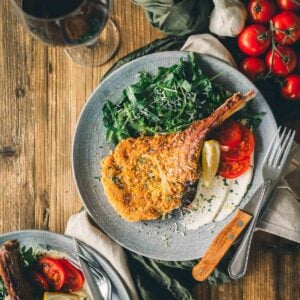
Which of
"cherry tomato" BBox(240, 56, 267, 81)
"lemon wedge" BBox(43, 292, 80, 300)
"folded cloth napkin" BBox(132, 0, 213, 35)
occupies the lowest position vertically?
"lemon wedge" BBox(43, 292, 80, 300)

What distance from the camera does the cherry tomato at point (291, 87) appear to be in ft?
7.44

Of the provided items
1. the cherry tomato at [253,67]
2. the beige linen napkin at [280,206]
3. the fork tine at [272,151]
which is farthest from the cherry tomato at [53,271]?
the cherry tomato at [253,67]

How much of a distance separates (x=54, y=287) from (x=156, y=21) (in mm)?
1015

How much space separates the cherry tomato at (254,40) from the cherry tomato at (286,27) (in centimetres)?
4

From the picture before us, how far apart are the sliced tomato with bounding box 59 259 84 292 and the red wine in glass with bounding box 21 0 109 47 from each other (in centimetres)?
81

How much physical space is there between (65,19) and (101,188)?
691 mm

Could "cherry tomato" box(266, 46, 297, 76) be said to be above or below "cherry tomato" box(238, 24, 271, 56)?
below

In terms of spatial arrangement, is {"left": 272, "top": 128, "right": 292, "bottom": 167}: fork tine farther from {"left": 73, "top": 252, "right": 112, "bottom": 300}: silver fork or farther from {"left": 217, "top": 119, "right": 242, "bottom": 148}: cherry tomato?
{"left": 73, "top": 252, "right": 112, "bottom": 300}: silver fork

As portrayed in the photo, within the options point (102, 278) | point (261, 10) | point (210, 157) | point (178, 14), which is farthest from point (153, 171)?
point (261, 10)

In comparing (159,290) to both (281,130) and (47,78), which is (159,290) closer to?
(281,130)

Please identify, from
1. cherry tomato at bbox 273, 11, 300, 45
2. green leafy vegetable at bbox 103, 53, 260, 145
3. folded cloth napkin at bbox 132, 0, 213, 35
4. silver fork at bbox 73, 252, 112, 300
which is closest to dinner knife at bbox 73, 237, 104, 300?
silver fork at bbox 73, 252, 112, 300

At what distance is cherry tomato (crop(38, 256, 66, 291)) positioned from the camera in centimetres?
231

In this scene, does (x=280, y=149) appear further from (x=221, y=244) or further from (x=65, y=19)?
(x=65, y=19)

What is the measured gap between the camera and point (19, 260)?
2320 millimetres
